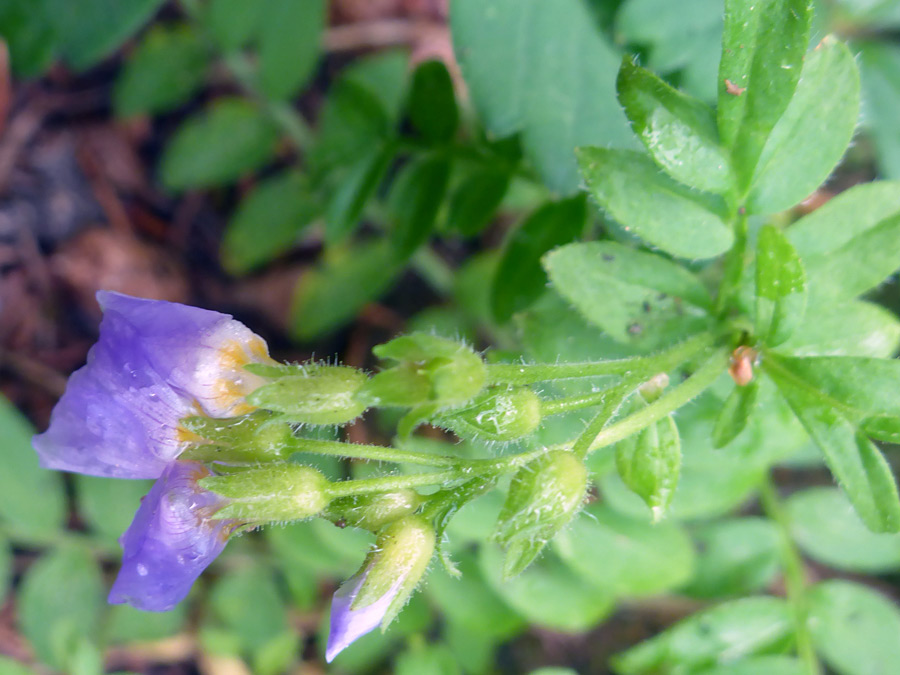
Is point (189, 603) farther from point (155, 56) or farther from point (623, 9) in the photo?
point (623, 9)

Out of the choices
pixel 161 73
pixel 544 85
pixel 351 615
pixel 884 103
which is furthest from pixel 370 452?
pixel 161 73

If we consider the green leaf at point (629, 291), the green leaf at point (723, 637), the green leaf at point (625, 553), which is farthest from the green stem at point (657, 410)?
the green leaf at point (723, 637)

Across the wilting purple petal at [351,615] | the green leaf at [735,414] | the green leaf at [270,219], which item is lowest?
the green leaf at [270,219]

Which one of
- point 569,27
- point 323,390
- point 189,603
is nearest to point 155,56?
point 569,27

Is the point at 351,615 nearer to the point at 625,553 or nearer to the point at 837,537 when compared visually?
the point at 625,553

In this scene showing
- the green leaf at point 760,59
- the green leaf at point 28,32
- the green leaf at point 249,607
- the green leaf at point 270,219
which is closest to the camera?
the green leaf at point 760,59

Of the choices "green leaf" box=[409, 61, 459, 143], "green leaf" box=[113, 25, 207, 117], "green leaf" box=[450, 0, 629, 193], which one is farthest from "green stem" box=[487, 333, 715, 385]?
"green leaf" box=[113, 25, 207, 117]

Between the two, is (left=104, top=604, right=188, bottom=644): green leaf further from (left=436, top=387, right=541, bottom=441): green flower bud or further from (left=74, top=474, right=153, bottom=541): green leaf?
(left=436, top=387, right=541, bottom=441): green flower bud

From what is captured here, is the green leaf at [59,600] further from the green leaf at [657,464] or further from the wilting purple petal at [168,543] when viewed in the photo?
the green leaf at [657,464]
